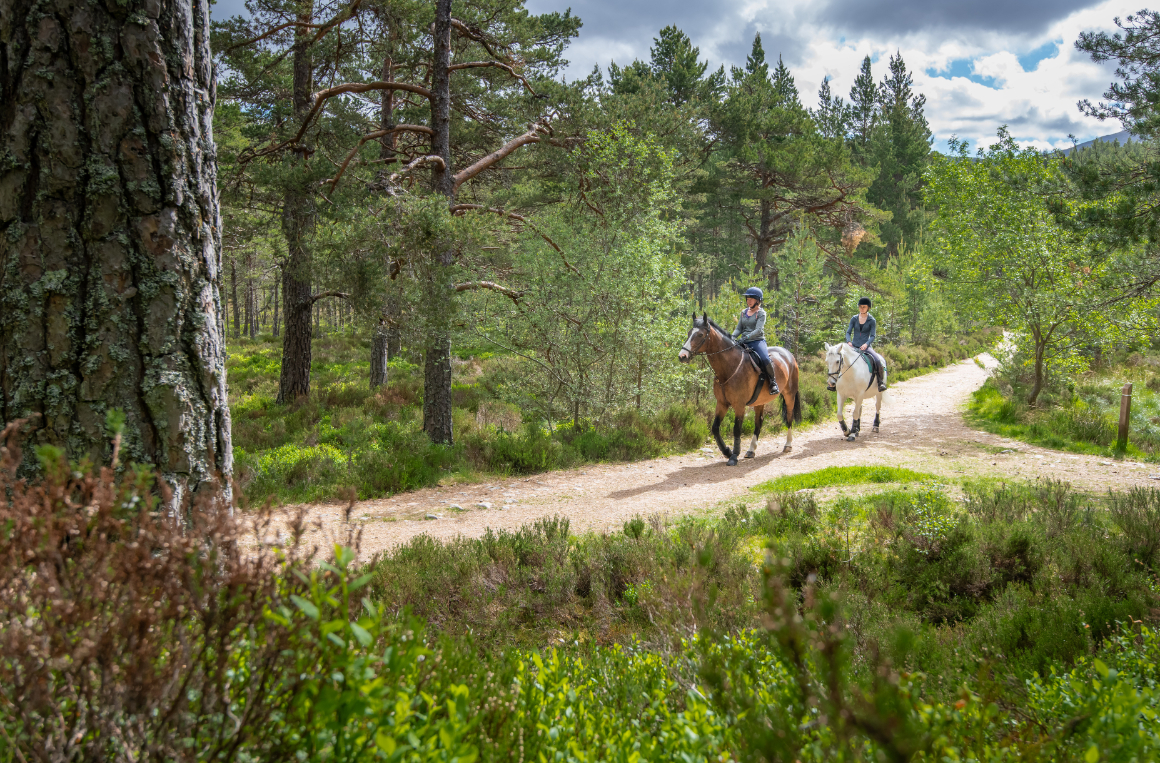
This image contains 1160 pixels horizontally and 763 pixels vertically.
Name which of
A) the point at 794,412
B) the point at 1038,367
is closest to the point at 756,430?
the point at 794,412

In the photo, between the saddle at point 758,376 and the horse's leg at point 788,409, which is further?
the horse's leg at point 788,409

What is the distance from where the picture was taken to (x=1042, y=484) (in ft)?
26.3

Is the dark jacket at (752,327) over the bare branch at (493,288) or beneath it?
beneath

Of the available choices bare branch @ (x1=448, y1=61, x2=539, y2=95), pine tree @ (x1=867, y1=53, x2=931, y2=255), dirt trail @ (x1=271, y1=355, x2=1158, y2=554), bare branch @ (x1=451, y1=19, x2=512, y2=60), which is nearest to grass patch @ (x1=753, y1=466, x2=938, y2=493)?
dirt trail @ (x1=271, y1=355, x2=1158, y2=554)

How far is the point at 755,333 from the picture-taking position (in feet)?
38.3

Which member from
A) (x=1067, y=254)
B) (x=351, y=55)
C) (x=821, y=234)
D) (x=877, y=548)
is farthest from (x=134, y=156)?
(x=821, y=234)

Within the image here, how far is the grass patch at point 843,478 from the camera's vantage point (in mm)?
8539

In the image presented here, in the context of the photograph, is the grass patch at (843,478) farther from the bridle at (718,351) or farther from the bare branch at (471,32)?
the bare branch at (471,32)

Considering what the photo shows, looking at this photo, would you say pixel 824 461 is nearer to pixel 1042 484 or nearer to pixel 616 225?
pixel 1042 484

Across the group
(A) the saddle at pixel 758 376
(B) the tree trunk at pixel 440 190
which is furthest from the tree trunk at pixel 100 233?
(A) the saddle at pixel 758 376

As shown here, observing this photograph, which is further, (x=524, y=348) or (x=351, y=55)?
(x=351, y=55)

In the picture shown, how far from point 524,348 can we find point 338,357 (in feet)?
47.5

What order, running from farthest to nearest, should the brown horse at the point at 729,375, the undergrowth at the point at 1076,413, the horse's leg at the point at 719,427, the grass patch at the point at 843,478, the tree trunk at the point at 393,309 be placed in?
1. the undergrowth at the point at 1076,413
2. the horse's leg at the point at 719,427
3. the brown horse at the point at 729,375
4. the tree trunk at the point at 393,309
5. the grass patch at the point at 843,478

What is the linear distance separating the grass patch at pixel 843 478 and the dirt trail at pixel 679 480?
45cm
